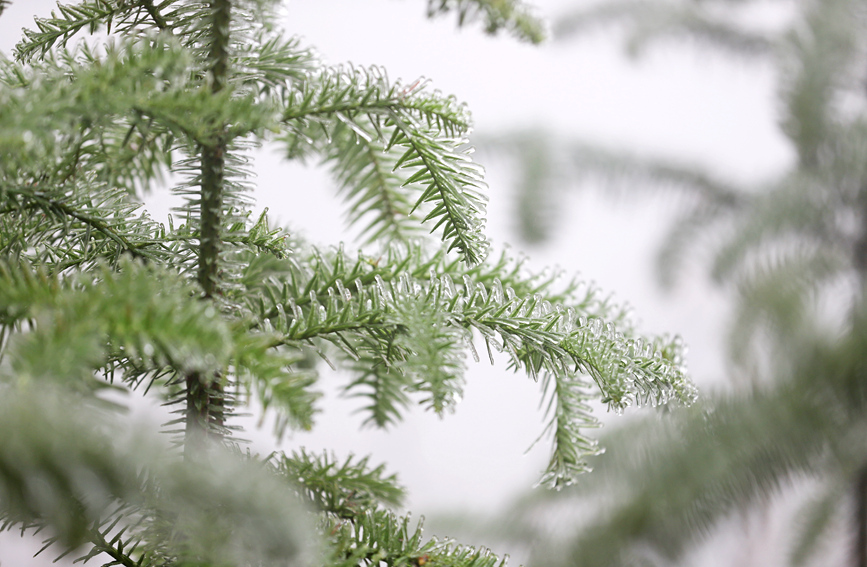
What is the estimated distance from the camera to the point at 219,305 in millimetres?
278

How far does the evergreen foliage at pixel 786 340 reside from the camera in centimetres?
79

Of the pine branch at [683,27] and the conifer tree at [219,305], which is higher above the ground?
the pine branch at [683,27]

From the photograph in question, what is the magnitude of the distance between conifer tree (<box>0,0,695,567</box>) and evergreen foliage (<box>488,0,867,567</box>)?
1.63ft

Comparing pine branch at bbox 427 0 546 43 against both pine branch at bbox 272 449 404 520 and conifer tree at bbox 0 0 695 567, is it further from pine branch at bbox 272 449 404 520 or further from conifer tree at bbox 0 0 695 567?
pine branch at bbox 272 449 404 520

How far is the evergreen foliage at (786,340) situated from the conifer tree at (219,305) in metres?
0.50

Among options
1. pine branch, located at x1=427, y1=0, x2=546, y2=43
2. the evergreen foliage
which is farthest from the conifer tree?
the evergreen foliage

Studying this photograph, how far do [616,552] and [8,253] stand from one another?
89 cm

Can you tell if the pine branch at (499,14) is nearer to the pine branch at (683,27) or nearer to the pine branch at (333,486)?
the pine branch at (333,486)

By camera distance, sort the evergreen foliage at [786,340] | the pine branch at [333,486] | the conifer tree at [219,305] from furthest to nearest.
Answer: the evergreen foliage at [786,340] < the pine branch at [333,486] < the conifer tree at [219,305]

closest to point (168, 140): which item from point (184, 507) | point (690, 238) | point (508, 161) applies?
point (184, 507)

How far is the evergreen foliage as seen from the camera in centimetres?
79

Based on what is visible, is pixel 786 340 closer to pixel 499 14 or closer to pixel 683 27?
pixel 683 27

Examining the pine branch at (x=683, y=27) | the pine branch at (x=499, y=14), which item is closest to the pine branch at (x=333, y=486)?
the pine branch at (x=499, y=14)

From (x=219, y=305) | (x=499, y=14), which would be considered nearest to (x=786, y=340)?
(x=499, y=14)
